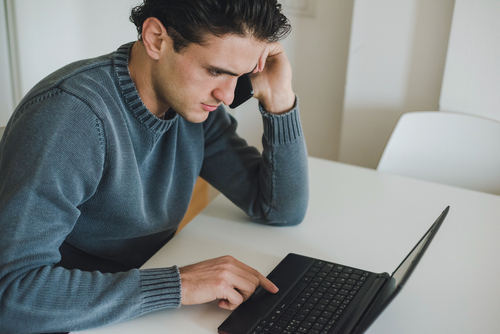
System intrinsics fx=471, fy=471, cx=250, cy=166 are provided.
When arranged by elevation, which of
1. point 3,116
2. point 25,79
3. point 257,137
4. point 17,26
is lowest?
point 257,137

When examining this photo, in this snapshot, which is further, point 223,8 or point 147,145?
point 147,145

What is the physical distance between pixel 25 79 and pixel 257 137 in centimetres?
131

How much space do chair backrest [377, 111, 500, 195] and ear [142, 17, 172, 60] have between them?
925 millimetres

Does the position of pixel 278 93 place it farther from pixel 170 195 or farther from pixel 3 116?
pixel 3 116

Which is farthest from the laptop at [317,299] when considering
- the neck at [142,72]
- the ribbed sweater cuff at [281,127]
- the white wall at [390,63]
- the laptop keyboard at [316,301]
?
the white wall at [390,63]

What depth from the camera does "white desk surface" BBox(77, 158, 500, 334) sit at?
0.78 meters

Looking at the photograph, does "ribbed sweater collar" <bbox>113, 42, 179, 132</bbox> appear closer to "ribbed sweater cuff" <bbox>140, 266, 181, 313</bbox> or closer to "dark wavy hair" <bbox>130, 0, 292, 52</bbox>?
"dark wavy hair" <bbox>130, 0, 292, 52</bbox>

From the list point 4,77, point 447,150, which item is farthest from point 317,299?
point 4,77

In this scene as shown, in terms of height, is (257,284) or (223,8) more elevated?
(223,8)

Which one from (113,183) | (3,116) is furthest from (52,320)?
(3,116)

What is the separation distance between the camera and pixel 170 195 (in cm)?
112

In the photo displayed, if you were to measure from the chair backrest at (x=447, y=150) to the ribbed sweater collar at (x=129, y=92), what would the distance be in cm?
89

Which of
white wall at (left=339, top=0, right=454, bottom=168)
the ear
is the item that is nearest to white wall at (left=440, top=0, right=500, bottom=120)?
white wall at (left=339, top=0, right=454, bottom=168)

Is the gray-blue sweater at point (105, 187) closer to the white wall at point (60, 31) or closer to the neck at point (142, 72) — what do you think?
the neck at point (142, 72)
